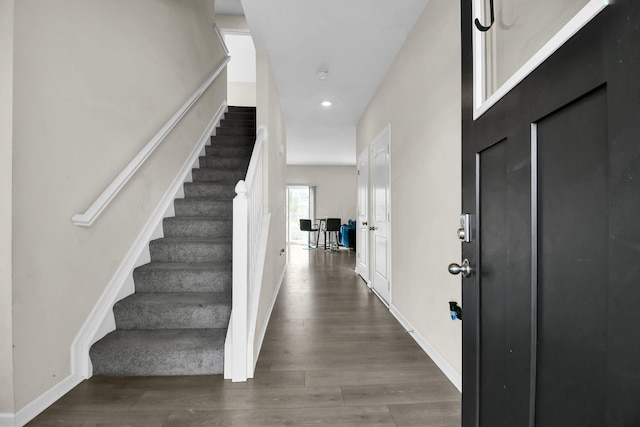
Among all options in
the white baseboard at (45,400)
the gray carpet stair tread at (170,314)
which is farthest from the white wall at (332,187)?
the white baseboard at (45,400)

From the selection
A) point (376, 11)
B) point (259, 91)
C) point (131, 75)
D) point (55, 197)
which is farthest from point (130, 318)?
point (376, 11)

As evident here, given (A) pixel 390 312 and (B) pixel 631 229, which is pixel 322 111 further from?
(B) pixel 631 229

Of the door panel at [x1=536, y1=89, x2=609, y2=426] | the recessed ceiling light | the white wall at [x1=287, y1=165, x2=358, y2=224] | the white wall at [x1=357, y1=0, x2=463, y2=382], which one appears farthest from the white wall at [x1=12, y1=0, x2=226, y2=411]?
the white wall at [x1=287, y1=165, x2=358, y2=224]

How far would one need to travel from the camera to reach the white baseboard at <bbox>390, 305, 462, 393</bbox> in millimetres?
1783

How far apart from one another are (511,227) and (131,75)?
108 inches

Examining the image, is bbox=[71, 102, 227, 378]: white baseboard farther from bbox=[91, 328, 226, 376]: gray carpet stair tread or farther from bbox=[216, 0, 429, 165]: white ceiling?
bbox=[216, 0, 429, 165]: white ceiling

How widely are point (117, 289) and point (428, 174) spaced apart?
2.44m

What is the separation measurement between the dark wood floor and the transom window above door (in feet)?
5.05

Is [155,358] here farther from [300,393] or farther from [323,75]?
[323,75]

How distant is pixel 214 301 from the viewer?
210 cm

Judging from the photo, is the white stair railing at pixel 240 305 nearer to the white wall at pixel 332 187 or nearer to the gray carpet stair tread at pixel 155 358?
the gray carpet stair tread at pixel 155 358

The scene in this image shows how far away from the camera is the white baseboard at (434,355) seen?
1783 mm

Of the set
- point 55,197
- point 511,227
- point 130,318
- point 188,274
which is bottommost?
point 130,318

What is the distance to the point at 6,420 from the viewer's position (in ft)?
4.59
